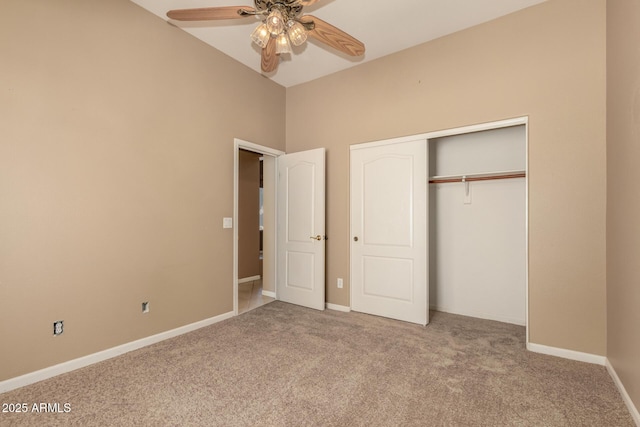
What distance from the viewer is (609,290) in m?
2.33

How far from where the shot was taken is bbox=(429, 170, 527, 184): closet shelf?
10.7 ft

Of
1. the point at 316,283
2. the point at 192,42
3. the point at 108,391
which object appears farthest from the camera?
the point at 316,283

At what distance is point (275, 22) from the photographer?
6.61 feet

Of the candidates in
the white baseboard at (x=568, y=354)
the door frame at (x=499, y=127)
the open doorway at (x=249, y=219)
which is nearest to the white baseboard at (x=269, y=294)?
the open doorway at (x=249, y=219)

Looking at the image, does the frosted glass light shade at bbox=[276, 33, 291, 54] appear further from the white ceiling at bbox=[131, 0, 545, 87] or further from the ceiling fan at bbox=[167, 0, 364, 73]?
the white ceiling at bbox=[131, 0, 545, 87]

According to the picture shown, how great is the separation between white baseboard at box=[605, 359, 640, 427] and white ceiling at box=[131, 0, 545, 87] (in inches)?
121

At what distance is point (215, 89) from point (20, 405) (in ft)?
10.2

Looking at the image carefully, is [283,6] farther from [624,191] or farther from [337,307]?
[337,307]

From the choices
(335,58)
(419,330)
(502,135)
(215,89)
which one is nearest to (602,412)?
(419,330)

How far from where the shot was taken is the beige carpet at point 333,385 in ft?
5.89

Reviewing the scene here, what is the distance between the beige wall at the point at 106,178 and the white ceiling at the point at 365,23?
0.71ft

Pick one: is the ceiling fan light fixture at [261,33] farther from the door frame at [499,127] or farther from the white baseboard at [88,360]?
the white baseboard at [88,360]

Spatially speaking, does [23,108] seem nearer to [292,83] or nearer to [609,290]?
[292,83]

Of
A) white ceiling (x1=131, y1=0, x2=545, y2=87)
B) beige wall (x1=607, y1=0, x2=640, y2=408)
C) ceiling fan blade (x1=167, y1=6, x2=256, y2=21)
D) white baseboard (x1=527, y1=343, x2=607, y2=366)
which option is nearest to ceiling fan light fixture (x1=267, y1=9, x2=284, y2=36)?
ceiling fan blade (x1=167, y1=6, x2=256, y2=21)
